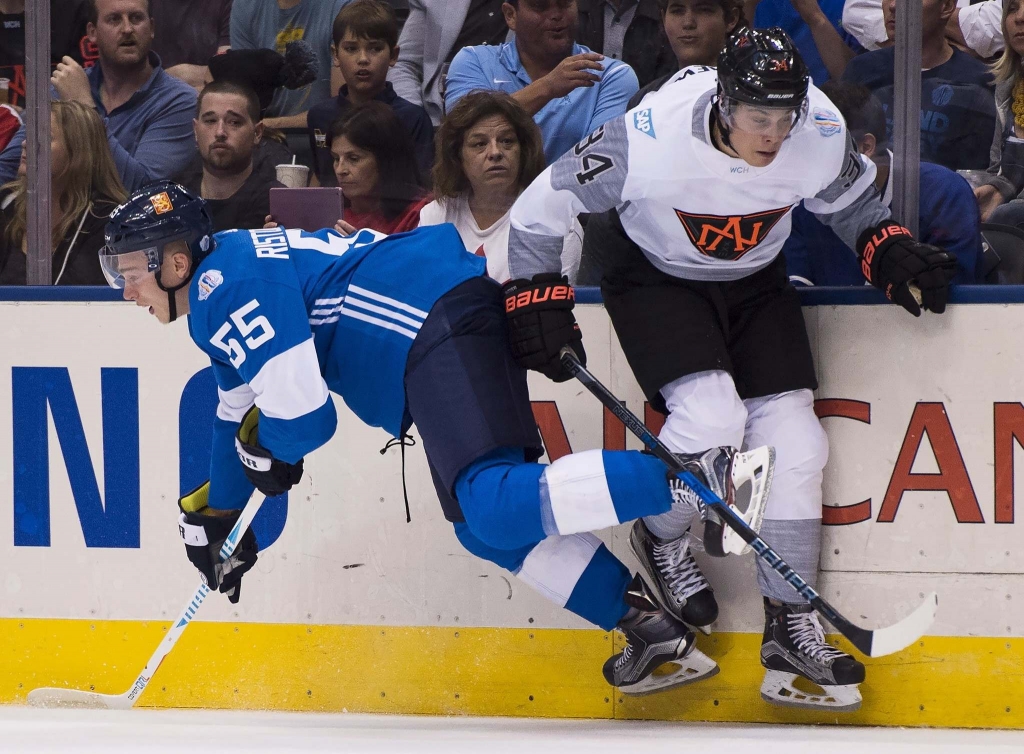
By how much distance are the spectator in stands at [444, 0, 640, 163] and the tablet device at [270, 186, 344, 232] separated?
357 mm

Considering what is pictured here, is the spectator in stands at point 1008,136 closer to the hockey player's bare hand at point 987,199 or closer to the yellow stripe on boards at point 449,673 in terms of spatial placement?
the hockey player's bare hand at point 987,199

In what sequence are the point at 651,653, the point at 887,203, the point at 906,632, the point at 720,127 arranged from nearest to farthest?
the point at 906,632 → the point at 720,127 → the point at 651,653 → the point at 887,203

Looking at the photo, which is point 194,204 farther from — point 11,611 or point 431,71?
point 11,611

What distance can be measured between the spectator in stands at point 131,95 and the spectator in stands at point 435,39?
538 mm

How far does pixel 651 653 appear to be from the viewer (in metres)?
2.51

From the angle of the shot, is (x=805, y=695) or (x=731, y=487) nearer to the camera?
(x=731, y=487)

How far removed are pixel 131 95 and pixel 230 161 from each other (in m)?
0.30

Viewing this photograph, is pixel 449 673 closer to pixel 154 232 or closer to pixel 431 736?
pixel 431 736

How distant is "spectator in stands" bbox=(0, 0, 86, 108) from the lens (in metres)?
2.88

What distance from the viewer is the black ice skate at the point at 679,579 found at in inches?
101

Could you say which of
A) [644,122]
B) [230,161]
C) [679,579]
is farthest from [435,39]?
[679,579]

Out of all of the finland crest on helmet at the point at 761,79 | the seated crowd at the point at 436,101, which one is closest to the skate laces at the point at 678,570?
the seated crowd at the point at 436,101

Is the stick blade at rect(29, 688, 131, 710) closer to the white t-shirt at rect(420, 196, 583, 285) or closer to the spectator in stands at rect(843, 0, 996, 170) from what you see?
the white t-shirt at rect(420, 196, 583, 285)

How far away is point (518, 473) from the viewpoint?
88.4 inches
